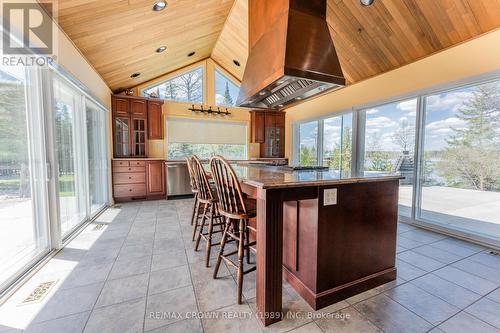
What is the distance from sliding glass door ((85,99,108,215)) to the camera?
142 inches

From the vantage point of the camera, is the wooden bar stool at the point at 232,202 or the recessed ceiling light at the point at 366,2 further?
the recessed ceiling light at the point at 366,2

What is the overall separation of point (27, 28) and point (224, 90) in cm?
451

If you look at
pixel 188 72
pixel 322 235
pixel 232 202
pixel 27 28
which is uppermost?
pixel 188 72

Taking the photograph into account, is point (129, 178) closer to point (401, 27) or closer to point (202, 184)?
point (202, 184)

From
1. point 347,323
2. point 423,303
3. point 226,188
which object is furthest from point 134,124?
point 423,303

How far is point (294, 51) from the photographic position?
1944 mm

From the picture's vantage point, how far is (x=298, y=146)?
619 centimetres

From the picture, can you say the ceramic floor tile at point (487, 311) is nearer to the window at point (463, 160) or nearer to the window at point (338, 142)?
the window at point (463, 160)

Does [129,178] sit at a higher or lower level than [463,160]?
lower

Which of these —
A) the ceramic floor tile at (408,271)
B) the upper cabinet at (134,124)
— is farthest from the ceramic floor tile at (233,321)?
the upper cabinet at (134,124)

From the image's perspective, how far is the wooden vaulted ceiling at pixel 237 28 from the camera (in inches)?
96.6

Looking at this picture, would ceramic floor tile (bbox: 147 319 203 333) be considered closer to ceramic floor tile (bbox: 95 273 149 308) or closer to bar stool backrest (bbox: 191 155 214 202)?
ceramic floor tile (bbox: 95 273 149 308)

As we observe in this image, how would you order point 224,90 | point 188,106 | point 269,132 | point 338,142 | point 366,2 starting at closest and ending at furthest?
point 366,2 < point 338,142 < point 188,106 < point 224,90 < point 269,132

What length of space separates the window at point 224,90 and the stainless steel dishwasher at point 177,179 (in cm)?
215
